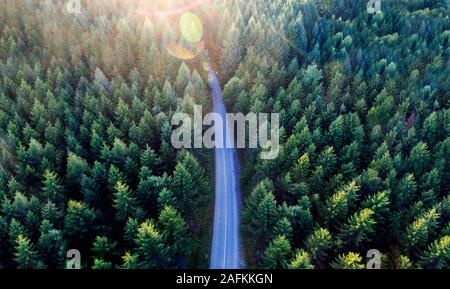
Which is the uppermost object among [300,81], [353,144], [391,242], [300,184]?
[300,81]

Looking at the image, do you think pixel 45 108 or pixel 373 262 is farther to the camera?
pixel 45 108

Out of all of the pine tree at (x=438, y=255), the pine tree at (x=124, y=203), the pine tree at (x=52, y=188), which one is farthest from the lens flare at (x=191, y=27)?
the pine tree at (x=438, y=255)

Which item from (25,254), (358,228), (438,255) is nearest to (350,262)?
(358,228)

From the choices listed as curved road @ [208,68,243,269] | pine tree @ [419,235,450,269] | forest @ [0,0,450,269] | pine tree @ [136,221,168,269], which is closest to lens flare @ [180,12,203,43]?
forest @ [0,0,450,269]

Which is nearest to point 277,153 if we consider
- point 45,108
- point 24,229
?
point 24,229

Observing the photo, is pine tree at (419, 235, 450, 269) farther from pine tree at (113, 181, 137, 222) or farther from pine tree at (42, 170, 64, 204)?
pine tree at (42, 170, 64, 204)

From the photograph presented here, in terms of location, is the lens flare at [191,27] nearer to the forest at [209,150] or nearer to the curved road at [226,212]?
the forest at [209,150]
